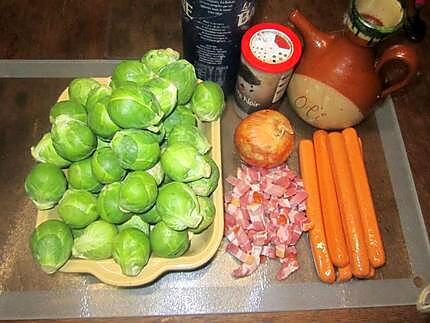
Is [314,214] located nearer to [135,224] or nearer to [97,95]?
[135,224]

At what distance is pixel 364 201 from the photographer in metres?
0.95

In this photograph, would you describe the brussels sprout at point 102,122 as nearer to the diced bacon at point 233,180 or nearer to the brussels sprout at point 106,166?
the brussels sprout at point 106,166

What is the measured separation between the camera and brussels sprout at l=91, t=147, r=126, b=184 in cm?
73

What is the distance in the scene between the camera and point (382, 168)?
3.46 feet

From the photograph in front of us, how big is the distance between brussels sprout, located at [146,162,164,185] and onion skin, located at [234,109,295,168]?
223mm

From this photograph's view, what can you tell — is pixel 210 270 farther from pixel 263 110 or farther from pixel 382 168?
pixel 382 168

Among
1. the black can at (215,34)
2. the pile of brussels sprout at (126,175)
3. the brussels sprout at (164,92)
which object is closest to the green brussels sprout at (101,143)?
the pile of brussels sprout at (126,175)

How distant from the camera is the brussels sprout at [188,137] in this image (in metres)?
0.77

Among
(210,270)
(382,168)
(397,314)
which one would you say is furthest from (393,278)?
(210,270)

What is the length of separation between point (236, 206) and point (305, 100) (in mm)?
258

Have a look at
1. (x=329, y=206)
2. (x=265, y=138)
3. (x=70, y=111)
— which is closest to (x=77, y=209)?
(x=70, y=111)

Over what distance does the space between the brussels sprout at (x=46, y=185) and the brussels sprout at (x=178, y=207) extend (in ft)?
0.53

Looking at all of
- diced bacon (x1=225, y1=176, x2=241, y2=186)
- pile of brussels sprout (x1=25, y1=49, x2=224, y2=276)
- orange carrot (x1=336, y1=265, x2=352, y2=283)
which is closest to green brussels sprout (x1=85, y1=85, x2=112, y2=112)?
pile of brussels sprout (x1=25, y1=49, x2=224, y2=276)

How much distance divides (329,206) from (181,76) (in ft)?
1.28
